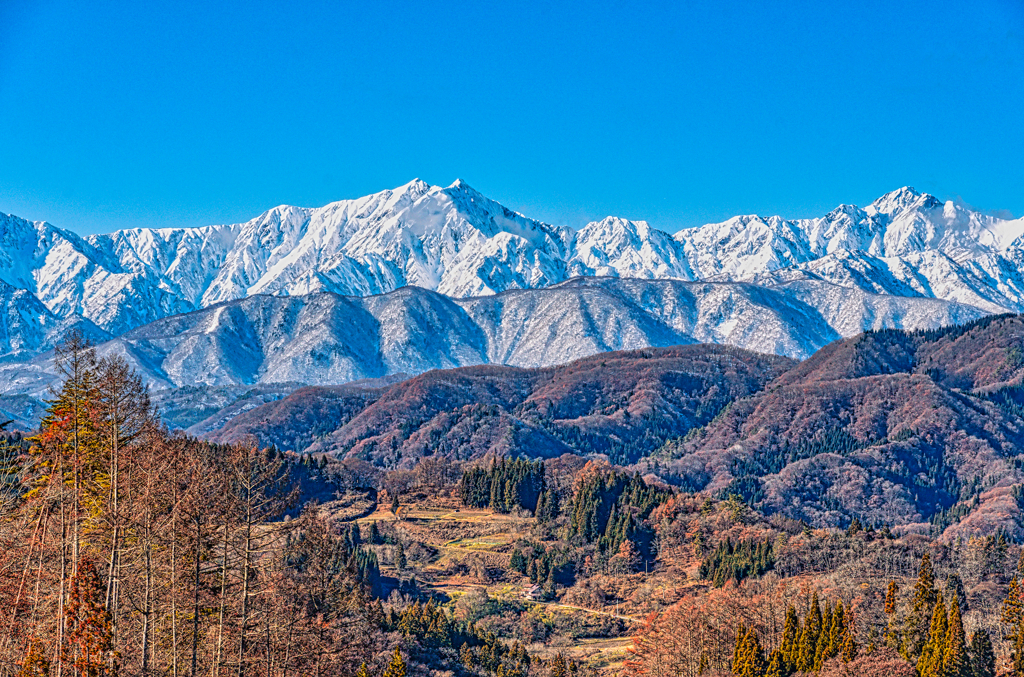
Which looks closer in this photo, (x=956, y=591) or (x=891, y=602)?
(x=891, y=602)

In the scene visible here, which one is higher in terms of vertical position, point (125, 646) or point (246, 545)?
point (246, 545)

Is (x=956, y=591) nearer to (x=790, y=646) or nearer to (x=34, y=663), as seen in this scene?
(x=790, y=646)

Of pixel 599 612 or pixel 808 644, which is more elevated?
pixel 599 612

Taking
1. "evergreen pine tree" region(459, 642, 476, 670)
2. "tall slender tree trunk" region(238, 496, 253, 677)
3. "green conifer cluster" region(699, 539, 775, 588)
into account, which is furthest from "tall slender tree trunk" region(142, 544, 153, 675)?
"green conifer cluster" region(699, 539, 775, 588)

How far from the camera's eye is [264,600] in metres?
55.6

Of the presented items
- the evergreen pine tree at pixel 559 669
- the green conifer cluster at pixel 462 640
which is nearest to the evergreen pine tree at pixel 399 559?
the green conifer cluster at pixel 462 640

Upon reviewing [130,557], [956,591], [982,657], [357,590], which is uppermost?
Result: [130,557]

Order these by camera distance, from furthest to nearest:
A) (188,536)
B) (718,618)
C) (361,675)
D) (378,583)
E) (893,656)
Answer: (378,583)
(718,618)
(893,656)
(361,675)
(188,536)

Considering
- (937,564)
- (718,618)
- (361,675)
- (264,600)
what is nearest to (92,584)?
(264,600)

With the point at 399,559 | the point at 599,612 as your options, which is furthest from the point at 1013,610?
the point at 399,559

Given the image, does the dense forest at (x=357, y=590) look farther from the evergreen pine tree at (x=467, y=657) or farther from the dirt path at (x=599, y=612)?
the dirt path at (x=599, y=612)

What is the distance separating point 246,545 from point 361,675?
43625mm

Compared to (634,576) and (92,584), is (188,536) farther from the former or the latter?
(634,576)

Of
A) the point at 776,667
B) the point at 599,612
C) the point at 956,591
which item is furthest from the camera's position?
the point at 599,612
